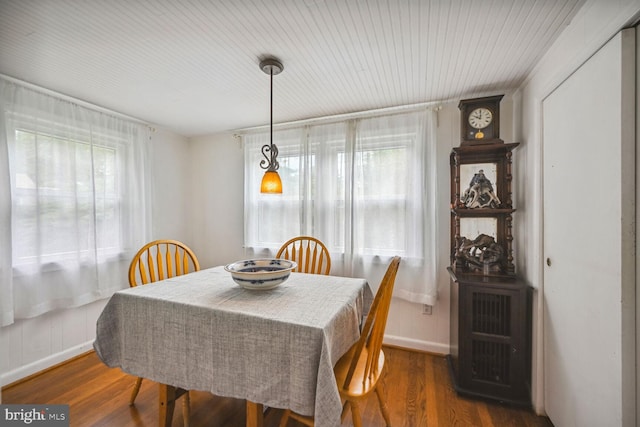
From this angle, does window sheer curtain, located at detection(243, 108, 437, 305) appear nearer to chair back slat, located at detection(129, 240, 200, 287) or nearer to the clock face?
the clock face

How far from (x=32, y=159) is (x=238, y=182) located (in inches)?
67.1

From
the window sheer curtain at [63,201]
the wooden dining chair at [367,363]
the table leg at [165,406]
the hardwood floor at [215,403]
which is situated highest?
the window sheer curtain at [63,201]

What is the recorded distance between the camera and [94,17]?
4.19 ft

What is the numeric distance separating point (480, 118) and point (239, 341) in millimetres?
2183

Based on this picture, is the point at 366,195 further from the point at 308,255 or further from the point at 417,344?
the point at 417,344

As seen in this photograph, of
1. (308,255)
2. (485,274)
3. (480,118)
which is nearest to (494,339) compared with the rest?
(485,274)

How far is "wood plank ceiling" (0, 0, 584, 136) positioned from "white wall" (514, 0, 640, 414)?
9 cm

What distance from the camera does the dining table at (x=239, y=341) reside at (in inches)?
39.7

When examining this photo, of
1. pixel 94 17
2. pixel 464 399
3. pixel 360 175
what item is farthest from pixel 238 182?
pixel 464 399

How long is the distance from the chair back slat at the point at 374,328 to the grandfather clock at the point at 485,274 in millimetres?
930

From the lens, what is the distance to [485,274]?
6.31 ft

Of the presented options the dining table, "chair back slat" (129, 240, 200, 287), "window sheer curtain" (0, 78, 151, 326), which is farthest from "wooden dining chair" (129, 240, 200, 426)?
"window sheer curtain" (0, 78, 151, 326)

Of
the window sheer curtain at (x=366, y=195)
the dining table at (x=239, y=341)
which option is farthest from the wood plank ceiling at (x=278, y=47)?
the dining table at (x=239, y=341)

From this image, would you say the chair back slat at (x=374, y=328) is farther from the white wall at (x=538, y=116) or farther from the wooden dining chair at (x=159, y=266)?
the white wall at (x=538, y=116)
